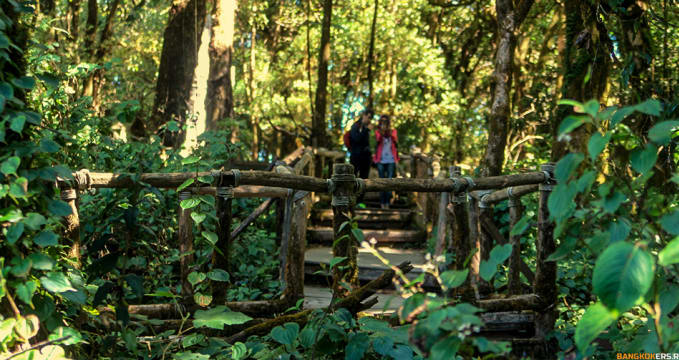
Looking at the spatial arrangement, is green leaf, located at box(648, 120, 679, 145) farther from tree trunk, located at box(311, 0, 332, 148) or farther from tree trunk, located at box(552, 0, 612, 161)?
tree trunk, located at box(311, 0, 332, 148)

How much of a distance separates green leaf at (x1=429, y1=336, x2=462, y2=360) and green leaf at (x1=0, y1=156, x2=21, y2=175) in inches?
67.0

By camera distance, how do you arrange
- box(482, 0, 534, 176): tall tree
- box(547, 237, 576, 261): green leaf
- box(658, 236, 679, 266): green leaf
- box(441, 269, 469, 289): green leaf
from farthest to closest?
box(482, 0, 534, 176): tall tree < box(547, 237, 576, 261): green leaf < box(441, 269, 469, 289): green leaf < box(658, 236, 679, 266): green leaf

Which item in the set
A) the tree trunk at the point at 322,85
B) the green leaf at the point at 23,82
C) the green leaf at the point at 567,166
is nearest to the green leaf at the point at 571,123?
the green leaf at the point at 567,166

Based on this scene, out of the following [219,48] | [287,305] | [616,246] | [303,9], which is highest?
[303,9]

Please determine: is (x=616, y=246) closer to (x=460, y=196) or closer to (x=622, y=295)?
(x=622, y=295)

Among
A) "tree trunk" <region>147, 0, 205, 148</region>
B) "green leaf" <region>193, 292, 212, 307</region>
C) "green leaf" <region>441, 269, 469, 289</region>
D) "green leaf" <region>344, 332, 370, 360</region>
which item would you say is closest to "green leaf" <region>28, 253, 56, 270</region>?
"green leaf" <region>193, 292, 212, 307</region>

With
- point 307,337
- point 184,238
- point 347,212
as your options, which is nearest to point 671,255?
point 307,337

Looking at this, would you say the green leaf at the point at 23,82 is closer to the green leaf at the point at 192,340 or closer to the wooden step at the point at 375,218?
the green leaf at the point at 192,340

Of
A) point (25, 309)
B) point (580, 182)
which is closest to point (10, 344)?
point (25, 309)

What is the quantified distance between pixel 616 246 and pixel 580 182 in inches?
12.8

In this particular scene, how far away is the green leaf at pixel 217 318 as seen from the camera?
327cm

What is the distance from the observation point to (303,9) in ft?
72.5

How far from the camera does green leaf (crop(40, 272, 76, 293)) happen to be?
2.67 metres

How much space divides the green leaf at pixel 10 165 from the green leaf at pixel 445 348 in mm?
1702
